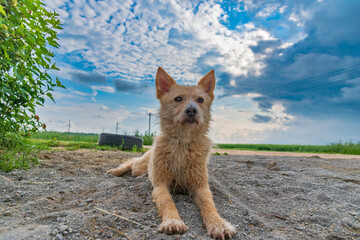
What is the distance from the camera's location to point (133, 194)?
3287 mm

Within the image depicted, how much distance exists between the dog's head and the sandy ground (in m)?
1.10

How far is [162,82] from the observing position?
3809mm

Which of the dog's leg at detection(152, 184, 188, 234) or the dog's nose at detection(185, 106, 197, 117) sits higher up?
the dog's nose at detection(185, 106, 197, 117)

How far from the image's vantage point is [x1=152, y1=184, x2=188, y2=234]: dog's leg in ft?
7.19

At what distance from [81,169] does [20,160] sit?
46.4 inches


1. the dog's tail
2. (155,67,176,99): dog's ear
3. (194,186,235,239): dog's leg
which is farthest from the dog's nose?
the dog's tail

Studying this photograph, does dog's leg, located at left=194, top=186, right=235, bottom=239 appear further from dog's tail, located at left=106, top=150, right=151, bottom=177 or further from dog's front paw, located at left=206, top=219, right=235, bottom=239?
dog's tail, located at left=106, top=150, right=151, bottom=177

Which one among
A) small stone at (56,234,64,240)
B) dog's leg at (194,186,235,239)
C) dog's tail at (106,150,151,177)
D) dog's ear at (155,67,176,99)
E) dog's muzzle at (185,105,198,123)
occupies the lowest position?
small stone at (56,234,64,240)

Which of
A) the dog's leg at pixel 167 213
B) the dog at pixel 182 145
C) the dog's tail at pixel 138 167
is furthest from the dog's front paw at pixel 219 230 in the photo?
the dog's tail at pixel 138 167

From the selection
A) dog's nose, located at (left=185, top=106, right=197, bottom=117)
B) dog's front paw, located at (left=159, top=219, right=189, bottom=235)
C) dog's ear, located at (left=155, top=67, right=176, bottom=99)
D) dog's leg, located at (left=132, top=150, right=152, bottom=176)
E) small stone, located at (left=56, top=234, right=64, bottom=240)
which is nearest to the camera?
small stone, located at (left=56, top=234, right=64, bottom=240)

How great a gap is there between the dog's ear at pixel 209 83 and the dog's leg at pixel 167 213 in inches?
67.5

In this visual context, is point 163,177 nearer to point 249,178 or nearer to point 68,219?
point 68,219

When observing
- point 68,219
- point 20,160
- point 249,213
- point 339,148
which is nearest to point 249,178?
point 249,213

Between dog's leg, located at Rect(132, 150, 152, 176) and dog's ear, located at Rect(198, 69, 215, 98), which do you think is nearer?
dog's ear, located at Rect(198, 69, 215, 98)
